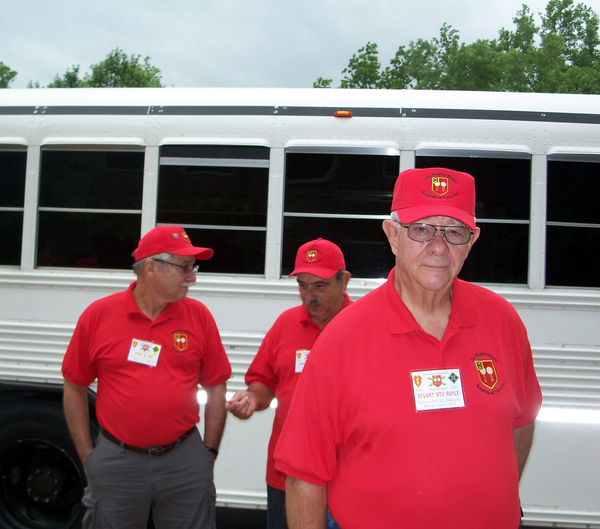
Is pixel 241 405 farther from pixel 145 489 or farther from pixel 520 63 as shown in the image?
pixel 520 63

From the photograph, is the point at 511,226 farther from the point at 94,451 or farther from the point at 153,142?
the point at 94,451

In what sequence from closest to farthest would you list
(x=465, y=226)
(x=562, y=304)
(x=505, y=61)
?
(x=465, y=226), (x=562, y=304), (x=505, y=61)

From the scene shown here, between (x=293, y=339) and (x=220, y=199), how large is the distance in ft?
4.32

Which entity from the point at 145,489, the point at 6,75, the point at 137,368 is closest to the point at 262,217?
the point at 137,368

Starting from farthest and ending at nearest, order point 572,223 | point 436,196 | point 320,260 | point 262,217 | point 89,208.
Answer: point 89,208 → point 262,217 → point 572,223 → point 320,260 → point 436,196

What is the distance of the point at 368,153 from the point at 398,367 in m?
2.21

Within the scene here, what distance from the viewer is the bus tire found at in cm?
334

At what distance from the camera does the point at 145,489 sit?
225 cm

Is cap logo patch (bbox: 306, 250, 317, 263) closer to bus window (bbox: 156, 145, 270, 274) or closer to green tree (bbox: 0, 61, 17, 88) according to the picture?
bus window (bbox: 156, 145, 270, 274)

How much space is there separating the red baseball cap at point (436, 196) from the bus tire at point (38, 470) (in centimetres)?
295

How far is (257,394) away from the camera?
2410mm

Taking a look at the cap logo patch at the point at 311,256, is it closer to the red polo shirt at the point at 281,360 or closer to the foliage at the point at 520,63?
the red polo shirt at the point at 281,360

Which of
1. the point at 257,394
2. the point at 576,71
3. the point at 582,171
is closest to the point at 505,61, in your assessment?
the point at 576,71

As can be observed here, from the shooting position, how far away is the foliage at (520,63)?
76.5ft
